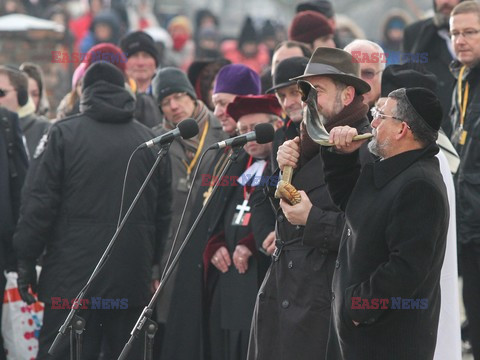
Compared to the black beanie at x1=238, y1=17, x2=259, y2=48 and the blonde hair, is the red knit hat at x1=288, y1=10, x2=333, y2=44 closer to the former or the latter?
the blonde hair

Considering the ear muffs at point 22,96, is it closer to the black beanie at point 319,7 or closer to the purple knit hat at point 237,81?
the purple knit hat at point 237,81

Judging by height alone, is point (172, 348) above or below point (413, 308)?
below

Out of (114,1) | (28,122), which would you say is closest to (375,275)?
(28,122)

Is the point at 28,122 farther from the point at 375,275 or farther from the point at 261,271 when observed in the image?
the point at 375,275

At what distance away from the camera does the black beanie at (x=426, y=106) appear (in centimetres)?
586

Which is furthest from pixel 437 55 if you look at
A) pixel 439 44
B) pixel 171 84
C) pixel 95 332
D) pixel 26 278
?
pixel 26 278

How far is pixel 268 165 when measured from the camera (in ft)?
25.8

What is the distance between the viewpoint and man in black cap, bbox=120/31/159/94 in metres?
10.9

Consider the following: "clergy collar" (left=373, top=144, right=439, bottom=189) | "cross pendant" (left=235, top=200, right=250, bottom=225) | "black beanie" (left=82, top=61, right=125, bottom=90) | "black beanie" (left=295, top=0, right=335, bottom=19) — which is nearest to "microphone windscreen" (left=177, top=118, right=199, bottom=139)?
"clergy collar" (left=373, top=144, right=439, bottom=189)

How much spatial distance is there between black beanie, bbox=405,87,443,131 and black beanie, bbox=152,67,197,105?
3659mm

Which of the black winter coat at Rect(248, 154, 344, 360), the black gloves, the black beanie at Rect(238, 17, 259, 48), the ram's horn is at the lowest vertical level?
the black gloves

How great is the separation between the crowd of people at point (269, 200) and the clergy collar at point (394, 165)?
0.04 feet

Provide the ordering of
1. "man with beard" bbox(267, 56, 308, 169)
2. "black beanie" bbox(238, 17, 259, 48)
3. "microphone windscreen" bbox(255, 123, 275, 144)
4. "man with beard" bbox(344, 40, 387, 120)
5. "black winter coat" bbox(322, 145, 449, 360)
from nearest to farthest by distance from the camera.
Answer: "black winter coat" bbox(322, 145, 449, 360), "microphone windscreen" bbox(255, 123, 275, 144), "man with beard" bbox(267, 56, 308, 169), "man with beard" bbox(344, 40, 387, 120), "black beanie" bbox(238, 17, 259, 48)

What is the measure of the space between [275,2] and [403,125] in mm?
25741
